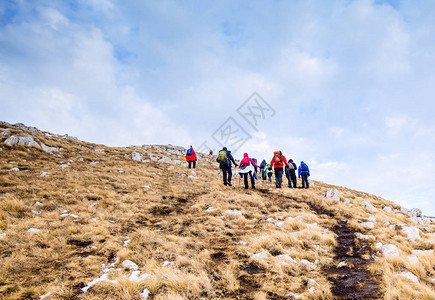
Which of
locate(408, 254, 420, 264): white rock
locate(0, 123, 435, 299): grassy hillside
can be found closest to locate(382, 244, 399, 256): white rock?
locate(0, 123, 435, 299): grassy hillside

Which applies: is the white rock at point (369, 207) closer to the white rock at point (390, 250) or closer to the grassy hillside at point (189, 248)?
the grassy hillside at point (189, 248)

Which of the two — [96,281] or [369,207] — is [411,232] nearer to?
[369,207]

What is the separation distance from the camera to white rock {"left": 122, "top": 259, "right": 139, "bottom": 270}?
5.29m

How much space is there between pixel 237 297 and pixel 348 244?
4916 millimetres

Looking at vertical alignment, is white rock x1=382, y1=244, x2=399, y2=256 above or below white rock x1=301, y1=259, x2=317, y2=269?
above

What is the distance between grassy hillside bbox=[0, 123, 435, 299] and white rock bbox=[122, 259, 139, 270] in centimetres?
2

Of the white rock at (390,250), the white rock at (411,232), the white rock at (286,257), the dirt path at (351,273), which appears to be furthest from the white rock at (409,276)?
the white rock at (411,232)

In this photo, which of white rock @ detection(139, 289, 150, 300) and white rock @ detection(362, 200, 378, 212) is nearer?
white rock @ detection(139, 289, 150, 300)

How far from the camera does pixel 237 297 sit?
165 inches

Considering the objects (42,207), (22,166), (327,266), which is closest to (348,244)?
(327,266)

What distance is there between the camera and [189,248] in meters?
6.49

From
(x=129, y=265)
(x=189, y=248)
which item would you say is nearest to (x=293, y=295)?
(x=189, y=248)

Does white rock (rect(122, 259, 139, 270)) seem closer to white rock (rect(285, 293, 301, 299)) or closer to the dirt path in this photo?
white rock (rect(285, 293, 301, 299))

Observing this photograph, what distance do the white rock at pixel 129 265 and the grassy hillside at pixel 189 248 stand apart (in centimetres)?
2
